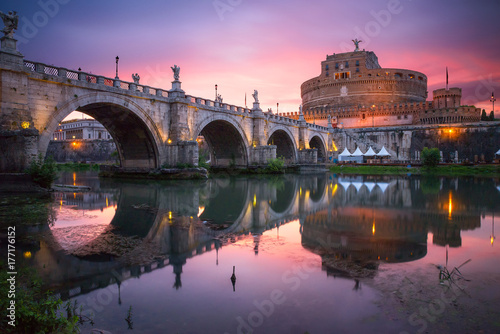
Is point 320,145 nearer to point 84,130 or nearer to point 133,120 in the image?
point 133,120

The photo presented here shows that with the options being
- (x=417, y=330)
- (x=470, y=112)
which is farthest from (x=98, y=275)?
(x=470, y=112)

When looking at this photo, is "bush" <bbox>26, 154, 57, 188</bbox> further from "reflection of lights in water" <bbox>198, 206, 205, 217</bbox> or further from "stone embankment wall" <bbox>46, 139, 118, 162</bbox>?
"stone embankment wall" <bbox>46, 139, 118, 162</bbox>

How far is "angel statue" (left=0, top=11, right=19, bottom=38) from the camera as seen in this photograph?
53.7 ft

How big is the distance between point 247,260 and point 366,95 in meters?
74.4

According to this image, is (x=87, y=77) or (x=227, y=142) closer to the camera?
(x=87, y=77)

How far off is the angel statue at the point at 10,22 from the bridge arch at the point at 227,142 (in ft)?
64.7

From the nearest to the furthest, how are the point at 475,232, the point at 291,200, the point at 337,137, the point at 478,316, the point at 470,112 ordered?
the point at 478,316
the point at 475,232
the point at 291,200
the point at 470,112
the point at 337,137

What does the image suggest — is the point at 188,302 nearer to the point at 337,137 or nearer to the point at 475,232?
the point at 475,232

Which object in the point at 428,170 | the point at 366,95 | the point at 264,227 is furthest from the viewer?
the point at 366,95

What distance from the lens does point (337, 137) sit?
62281mm

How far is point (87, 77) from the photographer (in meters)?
21.5

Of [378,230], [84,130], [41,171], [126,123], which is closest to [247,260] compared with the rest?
[378,230]

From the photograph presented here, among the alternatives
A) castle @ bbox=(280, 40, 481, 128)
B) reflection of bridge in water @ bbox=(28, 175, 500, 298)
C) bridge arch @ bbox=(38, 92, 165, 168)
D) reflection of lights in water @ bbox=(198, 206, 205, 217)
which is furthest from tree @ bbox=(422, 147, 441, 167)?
reflection of lights in water @ bbox=(198, 206, 205, 217)

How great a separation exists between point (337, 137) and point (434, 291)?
59363mm
